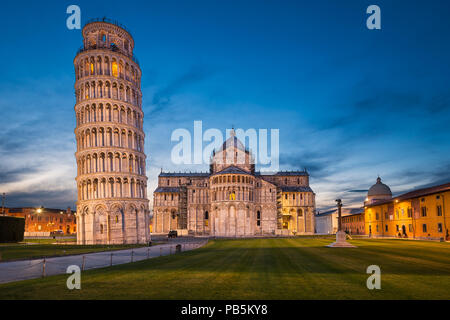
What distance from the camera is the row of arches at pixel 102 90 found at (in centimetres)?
5862

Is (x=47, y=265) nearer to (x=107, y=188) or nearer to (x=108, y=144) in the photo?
(x=107, y=188)

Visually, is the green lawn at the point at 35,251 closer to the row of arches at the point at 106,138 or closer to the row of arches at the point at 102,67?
the row of arches at the point at 106,138

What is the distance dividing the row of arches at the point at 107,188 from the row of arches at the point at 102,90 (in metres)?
15.6

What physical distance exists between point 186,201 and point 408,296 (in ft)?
315

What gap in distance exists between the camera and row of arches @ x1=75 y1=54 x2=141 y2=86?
59344 mm

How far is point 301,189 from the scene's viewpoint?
359 ft

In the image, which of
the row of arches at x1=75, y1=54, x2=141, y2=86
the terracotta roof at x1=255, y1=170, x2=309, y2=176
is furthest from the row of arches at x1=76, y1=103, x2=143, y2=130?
the terracotta roof at x1=255, y1=170, x2=309, y2=176

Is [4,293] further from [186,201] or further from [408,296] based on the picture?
[186,201]

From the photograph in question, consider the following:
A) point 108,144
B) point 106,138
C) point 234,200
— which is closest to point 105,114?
point 106,138

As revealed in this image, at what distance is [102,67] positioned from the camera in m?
59.3

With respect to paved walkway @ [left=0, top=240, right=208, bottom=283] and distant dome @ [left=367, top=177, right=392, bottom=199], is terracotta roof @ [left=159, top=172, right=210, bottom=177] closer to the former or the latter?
distant dome @ [left=367, top=177, right=392, bottom=199]

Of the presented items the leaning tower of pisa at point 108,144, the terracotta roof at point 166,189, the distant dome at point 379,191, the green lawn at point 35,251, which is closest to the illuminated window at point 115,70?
the leaning tower of pisa at point 108,144

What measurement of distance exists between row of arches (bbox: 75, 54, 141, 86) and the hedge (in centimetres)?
2976
